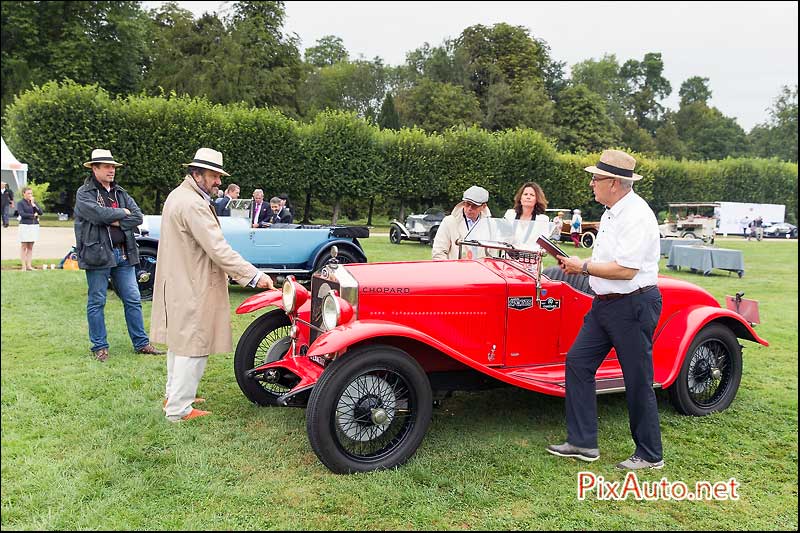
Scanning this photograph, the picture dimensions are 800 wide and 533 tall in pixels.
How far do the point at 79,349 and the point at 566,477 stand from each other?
4.93m

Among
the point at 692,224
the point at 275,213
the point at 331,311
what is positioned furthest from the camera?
the point at 692,224

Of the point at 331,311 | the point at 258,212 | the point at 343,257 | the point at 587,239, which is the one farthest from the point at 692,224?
the point at 331,311

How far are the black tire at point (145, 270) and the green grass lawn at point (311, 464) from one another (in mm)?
3072

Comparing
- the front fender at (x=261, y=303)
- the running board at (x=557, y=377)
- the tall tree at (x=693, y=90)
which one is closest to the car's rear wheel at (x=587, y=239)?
the running board at (x=557, y=377)

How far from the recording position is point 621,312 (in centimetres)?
371

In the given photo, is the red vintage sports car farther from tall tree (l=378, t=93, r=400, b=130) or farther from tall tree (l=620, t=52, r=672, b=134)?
tall tree (l=620, t=52, r=672, b=134)

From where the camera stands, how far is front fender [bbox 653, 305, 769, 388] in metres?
4.56

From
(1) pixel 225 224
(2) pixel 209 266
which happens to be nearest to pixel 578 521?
(2) pixel 209 266

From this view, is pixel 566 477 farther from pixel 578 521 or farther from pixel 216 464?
pixel 216 464

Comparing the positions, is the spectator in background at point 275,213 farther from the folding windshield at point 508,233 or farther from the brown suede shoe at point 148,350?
the folding windshield at point 508,233

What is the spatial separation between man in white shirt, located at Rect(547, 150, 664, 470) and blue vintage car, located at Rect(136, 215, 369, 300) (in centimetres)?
649

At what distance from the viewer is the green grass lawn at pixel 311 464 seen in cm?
316

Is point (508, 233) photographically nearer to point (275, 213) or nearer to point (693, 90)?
point (275, 213)

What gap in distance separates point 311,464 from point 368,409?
0.49 meters
